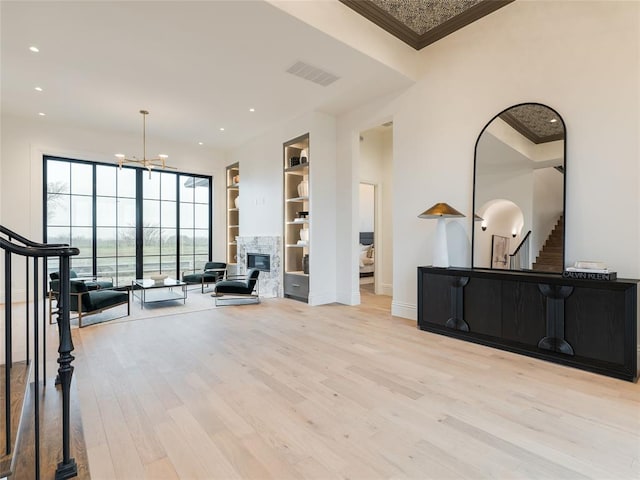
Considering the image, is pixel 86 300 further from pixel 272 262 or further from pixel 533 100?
pixel 533 100

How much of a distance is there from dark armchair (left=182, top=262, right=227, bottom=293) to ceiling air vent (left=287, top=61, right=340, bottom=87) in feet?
14.6

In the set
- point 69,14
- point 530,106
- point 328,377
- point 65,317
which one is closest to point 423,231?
point 530,106

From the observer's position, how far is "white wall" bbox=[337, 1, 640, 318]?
305 centimetres

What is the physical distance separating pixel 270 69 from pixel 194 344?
3560 mm

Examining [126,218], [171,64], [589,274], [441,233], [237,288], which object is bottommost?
[237,288]

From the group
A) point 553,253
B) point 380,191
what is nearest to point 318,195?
point 380,191

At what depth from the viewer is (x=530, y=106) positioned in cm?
361

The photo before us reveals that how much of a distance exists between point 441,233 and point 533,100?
1.74 meters

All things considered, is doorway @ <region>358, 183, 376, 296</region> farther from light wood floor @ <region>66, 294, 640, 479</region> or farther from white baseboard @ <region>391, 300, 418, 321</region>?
light wood floor @ <region>66, 294, 640, 479</region>

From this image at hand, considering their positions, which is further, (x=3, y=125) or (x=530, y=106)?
(x=3, y=125)

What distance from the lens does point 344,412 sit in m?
2.17

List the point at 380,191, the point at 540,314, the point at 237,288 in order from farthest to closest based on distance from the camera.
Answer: the point at 380,191
the point at 237,288
the point at 540,314

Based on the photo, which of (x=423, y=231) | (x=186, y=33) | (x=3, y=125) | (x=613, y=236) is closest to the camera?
(x=613, y=236)

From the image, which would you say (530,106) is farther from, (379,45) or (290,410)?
(290,410)
